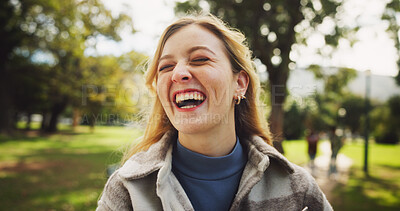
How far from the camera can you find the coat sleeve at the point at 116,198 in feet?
4.86

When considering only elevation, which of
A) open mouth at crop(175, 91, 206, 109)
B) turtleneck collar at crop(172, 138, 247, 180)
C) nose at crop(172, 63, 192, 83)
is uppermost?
nose at crop(172, 63, 192, 83)

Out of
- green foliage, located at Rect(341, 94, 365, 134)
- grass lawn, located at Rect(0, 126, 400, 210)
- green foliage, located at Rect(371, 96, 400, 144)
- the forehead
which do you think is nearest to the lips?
the forehead

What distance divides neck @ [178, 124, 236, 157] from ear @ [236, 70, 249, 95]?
37 cm

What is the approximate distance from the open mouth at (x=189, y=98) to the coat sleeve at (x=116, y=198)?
24.4 inches

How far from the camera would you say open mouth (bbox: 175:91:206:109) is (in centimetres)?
171

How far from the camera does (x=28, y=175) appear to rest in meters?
9.52

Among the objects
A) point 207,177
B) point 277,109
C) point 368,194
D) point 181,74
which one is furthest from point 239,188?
point 368,194

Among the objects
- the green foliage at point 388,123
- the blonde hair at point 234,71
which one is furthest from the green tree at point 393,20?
the green foliage at point 388,123

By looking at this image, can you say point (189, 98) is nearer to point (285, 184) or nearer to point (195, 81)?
point (195, 81)

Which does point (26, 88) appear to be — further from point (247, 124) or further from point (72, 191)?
point (247, 124)

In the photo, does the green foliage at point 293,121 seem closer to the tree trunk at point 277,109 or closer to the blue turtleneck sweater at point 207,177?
the tree trunk at point 277,109

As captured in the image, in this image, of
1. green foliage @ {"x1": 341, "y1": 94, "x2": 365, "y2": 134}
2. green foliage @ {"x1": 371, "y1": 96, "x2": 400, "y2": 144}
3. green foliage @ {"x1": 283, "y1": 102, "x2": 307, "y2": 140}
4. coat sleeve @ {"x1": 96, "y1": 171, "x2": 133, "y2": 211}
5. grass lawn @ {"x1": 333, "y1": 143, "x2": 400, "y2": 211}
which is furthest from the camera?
green foliage @ {"x1": 341, "y1": 94, "x2": 365, "y2": 134}

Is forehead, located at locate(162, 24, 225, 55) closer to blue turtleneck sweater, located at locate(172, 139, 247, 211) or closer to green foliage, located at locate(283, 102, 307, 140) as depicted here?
blue turtleneck sweater, located at locate(172, 139, 247, 211)

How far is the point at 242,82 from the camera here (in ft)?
6.83
